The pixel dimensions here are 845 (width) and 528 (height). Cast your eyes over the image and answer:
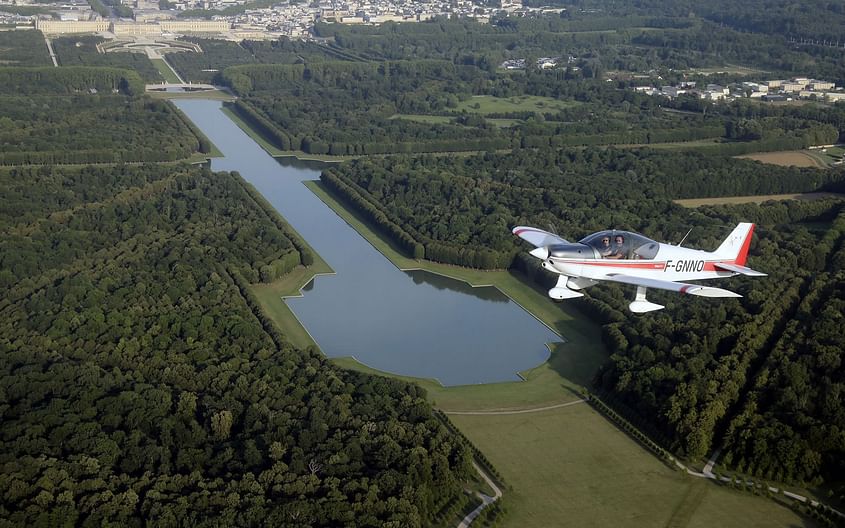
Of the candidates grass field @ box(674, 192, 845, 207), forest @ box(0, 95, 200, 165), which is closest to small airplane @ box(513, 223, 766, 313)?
grass field @ box(674, 192, 845, 207)

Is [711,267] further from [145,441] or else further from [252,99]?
[252,99]

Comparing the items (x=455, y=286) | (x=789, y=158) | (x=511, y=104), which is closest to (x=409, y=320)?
(x=455, y=286)

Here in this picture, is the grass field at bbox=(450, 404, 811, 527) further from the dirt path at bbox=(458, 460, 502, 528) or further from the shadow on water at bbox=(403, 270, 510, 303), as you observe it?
the shadow on water at bbox=(403, 270, 510, 303)

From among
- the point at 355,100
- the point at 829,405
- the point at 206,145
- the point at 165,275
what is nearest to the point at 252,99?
the point at 355,100

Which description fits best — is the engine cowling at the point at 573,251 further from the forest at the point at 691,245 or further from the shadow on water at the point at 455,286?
the shadow on water at the point at 455,286

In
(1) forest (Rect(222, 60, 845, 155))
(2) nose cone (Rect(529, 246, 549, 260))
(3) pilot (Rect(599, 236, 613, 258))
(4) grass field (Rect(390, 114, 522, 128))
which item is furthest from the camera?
(4) grass field (Rect(390, 114, 522, 128))
